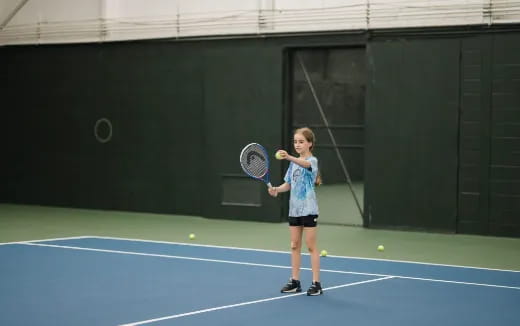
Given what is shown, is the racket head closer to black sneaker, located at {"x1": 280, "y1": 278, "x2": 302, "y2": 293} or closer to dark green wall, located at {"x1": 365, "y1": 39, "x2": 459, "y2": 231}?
black sneaker, located at {"x1": 280, "y1": 278, "x2": 302, "y2": 293}

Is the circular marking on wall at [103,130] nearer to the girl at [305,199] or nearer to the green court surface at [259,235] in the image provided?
the green court surface at [259,235]

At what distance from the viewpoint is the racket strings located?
861cm

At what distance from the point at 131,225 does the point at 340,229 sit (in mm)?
3542

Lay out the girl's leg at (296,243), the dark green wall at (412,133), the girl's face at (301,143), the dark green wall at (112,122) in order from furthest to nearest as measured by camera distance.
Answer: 1. the dark green wall at (112,122)
2. the dark green wall at (412,133)
3. the girl's leg at (296,243)
4. the girl's face at (301,143)

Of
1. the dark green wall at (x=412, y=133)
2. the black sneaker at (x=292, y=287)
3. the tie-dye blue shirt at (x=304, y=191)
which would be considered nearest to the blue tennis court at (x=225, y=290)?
the black sneaker at (x=292, y=287)

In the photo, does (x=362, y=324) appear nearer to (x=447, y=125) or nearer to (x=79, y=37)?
(x=447, y=125)

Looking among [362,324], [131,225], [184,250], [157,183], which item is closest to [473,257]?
[184,250]

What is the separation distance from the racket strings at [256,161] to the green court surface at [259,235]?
3417 millimetres

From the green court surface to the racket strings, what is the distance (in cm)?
342

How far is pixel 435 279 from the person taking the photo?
9648 mm

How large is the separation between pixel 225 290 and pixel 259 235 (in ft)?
17.0

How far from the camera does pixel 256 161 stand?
8688mm

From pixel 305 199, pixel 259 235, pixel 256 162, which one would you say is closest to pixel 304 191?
pixel 305 199

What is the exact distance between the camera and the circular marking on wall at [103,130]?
17.5 metres
